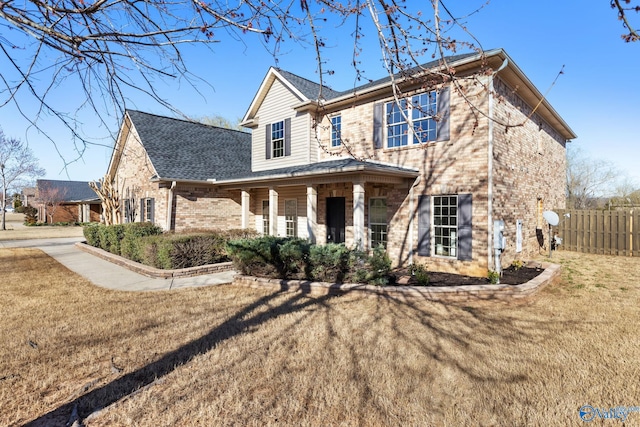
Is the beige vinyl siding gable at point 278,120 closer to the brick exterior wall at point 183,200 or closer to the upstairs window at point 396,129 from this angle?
the brick exterior wall at point 183,200

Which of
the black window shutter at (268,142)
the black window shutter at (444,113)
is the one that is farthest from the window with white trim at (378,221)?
the black window shutter at (268,142)

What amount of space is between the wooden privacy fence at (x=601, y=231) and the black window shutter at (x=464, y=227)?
8355 millimetres

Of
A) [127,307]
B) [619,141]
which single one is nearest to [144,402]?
[127,307]

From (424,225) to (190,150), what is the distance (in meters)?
12.4

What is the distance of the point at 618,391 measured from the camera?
3.24 metres

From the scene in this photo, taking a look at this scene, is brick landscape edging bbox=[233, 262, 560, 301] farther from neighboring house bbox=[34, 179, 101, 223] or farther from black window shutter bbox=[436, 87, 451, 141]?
neighboring house bbox=[34, 179, 101, 223]

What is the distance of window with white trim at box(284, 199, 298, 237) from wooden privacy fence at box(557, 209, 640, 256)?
38.3ft

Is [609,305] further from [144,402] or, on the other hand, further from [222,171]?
[222,171]

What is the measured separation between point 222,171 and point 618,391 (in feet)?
50.5

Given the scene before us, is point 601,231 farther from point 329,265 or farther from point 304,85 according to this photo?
point 304,85

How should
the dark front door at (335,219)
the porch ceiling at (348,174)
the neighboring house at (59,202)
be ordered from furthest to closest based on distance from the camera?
the neighboring house at (59,202), the dark front door at (335,219), the porch ceiling at (348,174)

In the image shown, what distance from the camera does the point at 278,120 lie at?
1391 cm

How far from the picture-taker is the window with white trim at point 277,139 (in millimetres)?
13819

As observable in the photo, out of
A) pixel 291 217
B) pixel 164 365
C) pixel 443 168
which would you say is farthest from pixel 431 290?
pixel 291 217
